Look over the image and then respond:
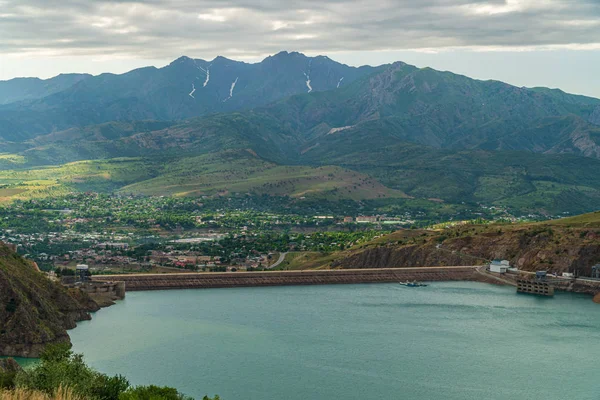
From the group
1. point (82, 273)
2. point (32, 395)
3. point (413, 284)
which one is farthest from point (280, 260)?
point (32, 395)

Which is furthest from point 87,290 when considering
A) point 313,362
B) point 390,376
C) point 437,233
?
point 437,233

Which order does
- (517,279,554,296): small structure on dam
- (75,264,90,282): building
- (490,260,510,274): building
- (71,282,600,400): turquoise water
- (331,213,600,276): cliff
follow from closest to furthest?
1. (71,282,600,400): turquoise water
2. (75,264,90,282): building
3. (517,279,554,296): small structure on dam
4. (331,213,600,276): cliff
5. (490,260,510,274): building

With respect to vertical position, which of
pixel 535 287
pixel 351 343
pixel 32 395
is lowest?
pixel 351 343

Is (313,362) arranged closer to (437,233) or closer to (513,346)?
(513,346)

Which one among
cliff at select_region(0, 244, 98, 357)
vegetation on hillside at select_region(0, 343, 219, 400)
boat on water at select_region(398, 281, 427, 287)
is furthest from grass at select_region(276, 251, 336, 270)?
vegetation on hillside at select_region(0, 343, 219, 400)

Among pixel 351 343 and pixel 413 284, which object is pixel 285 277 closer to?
pixel 413 284

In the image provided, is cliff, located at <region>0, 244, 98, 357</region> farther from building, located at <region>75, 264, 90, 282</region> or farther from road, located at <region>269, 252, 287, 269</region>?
road, located at <region>269, 252, 287, 269</region>
